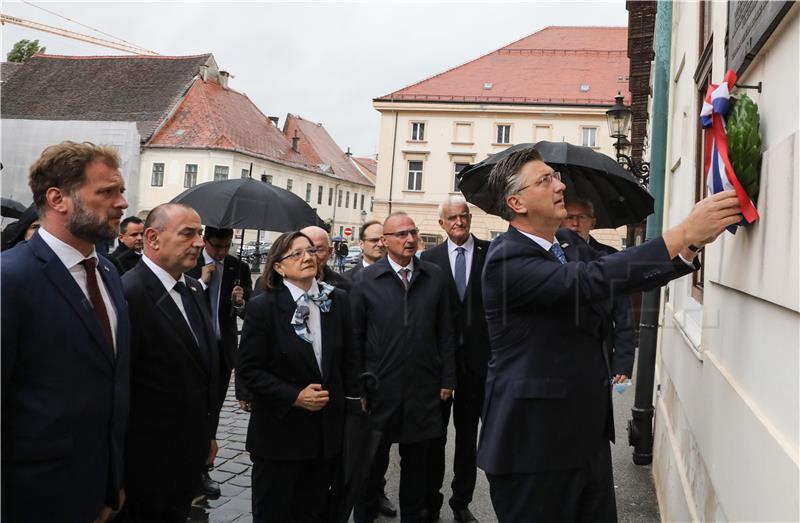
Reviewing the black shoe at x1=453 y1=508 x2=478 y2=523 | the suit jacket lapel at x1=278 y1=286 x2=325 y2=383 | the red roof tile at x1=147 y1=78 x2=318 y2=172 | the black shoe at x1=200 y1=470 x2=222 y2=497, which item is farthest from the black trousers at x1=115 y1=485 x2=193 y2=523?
the red roof tile at x1=147 y1=78 x2=318 y2=172

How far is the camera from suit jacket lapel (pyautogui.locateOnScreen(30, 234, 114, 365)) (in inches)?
101

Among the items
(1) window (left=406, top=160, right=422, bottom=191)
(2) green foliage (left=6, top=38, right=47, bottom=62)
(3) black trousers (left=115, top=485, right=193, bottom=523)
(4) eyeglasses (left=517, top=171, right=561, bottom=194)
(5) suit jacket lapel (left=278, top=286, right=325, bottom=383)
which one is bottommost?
(3) black trousers (left=115, top=485, right=193, bottom=523)

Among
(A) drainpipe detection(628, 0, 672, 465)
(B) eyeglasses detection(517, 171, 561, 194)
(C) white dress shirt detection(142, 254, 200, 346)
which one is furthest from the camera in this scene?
(A) drainpipe detection(628, 0, 672, 465)

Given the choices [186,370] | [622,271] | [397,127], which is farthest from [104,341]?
[397,127]

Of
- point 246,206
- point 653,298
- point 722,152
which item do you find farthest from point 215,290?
point 722,152

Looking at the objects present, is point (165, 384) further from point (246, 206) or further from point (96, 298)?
point (246, 206)

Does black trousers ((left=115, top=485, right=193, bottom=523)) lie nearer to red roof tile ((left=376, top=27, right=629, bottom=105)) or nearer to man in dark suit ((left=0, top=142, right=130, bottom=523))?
man in dark suit ((left=0, top=142, right=130, bottom=523))

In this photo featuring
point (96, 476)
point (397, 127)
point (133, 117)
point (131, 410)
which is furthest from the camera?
point (133, 117)

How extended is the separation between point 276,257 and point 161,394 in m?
1.09

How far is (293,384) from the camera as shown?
3832 mm

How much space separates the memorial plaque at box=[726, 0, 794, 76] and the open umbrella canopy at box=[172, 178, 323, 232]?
12.4 ft

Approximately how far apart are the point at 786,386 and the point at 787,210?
469 mm

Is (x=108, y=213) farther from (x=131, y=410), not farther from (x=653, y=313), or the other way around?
(x=653, y=313)

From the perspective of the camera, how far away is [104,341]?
2.70 m
